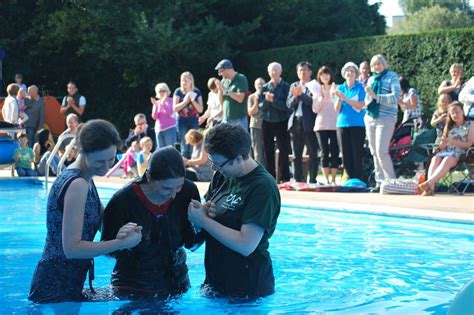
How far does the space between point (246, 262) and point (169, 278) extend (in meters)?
0.44

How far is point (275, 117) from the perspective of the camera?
13.7 metres

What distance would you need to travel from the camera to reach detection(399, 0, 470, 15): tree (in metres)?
78.0

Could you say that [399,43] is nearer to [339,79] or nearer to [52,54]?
[339,79]

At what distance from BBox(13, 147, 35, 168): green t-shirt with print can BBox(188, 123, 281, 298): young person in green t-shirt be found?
39.7 feet

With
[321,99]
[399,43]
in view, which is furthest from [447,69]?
[321,99]

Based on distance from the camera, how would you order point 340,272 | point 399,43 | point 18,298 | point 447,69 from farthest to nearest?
point 399,43 < point 447,69 < point 340,272 < point 18,298

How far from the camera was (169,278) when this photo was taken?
16.6 feet

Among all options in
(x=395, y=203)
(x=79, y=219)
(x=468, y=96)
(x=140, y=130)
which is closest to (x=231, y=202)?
(x=79, y=219)

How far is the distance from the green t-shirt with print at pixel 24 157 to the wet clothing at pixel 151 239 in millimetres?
12159

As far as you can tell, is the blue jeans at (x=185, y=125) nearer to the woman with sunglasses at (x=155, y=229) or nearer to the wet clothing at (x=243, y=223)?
the wet clothing at (x=243, y=223)

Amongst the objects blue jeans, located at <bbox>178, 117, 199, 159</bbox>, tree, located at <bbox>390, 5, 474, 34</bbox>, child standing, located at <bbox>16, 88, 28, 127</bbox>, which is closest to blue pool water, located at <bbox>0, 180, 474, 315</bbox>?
blue jeans, located at <bbox>178, 117, 199, 159</bbox>

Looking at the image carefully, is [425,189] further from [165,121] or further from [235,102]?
[165,121]

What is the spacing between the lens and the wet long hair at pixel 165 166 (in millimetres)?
4531

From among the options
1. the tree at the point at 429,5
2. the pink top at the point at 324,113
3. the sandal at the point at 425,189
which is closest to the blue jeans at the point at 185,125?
the pink top at the point at 324,113
